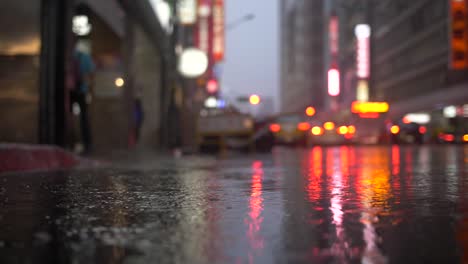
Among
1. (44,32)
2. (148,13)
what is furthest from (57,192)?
(148,13)

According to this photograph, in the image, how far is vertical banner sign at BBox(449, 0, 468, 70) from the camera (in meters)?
41.3

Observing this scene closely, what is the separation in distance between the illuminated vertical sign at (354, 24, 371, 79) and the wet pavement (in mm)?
61690

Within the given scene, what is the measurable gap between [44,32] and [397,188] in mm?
7566

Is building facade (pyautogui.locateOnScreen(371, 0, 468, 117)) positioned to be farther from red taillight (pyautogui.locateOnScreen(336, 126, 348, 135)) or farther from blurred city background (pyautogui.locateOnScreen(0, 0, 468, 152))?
red taillight (pyautogui.locateOnScreen(336, 126, 348, 135))

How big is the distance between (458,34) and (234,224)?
4165 centimetres

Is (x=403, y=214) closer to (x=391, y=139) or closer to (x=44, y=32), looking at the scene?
(x=44, y=32)

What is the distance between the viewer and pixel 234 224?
11.0 feet

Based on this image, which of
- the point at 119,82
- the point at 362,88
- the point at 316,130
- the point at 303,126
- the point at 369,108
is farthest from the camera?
the point at 362,88

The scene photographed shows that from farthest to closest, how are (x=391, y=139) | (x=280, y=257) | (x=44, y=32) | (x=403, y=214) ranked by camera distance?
(x=391, y=139), (x=44, y=32), (x=403, y=214), (x=280, y=257)

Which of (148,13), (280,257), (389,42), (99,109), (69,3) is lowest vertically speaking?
(280,257)

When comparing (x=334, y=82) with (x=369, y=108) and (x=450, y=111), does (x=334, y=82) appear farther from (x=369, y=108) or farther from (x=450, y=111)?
(x=369, y=108)

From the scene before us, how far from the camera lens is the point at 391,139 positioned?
125ft

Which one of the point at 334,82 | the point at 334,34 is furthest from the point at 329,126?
the point at 334,34

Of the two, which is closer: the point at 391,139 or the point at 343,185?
the point at 343,185
